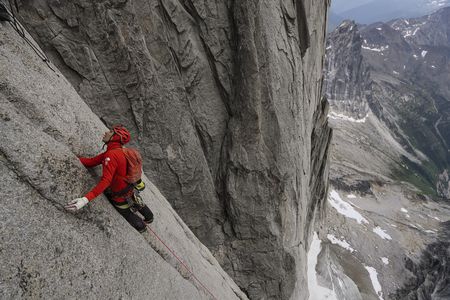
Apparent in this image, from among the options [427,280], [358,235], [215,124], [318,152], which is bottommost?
[427,280]

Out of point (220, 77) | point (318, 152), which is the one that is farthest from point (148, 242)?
point (318, 152)

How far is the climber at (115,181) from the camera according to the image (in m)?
A: 7.44

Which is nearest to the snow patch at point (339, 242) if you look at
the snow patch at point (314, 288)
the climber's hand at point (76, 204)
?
the snow patch at point (314, 288)

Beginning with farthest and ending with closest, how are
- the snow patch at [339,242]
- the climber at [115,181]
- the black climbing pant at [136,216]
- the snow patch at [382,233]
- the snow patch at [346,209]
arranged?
the snow patch at [346,209] < the snow patch at [382,233] < the snow patch at [339,242] < the black climbing pant at [136,216] < the climber at [115,181]

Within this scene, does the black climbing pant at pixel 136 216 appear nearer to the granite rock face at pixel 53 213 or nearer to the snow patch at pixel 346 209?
the granite rock face at pixel 53 213

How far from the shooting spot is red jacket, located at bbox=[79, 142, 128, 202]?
7.49m

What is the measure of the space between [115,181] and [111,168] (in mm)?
709

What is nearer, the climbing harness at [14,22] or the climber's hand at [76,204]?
the climber's hand at [76,204]

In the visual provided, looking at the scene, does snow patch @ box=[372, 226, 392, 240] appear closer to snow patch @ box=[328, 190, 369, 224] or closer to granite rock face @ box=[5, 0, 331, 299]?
snow patch @ box=[328, 190, 369, 224]

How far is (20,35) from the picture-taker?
28.8ft

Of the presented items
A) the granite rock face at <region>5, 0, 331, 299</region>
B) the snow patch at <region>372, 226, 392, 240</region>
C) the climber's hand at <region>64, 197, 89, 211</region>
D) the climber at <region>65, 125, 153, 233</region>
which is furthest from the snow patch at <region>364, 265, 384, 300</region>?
the climber's hand at <region>64, 197, 89, 211</region>

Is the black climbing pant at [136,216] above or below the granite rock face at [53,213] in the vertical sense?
below

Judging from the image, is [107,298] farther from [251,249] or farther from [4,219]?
[251,249]

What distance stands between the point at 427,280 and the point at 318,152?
182ft
